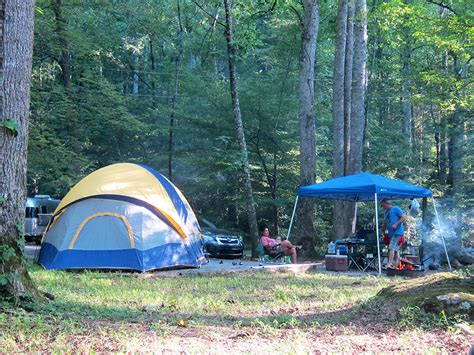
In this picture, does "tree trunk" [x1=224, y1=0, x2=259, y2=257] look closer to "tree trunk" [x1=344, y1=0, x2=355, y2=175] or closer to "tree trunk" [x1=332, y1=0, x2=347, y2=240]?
"tree trunk" [x1=332, y1=0, x2=347, y2=240]

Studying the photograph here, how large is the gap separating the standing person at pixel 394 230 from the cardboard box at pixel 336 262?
1.34m

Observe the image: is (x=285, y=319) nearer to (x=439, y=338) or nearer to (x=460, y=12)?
(x=439, y=338)

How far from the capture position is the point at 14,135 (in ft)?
19.5

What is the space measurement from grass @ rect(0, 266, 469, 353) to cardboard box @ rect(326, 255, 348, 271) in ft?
10.4

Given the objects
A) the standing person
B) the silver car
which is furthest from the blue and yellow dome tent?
the silver car

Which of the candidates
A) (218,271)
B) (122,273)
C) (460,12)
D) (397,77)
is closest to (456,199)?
(397,77)

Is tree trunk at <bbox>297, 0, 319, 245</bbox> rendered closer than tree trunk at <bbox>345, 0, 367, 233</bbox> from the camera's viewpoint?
Yes

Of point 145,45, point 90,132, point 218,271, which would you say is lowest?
point 218,271

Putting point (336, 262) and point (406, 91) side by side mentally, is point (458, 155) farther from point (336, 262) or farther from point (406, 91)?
point (336, 262)

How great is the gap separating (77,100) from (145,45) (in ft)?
34.2

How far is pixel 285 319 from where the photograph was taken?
575cm

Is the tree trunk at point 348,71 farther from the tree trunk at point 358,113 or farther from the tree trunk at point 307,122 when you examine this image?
the tree trunk at point 307,122

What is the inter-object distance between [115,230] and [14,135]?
5.54m

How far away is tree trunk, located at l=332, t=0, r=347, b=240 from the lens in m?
16.2
